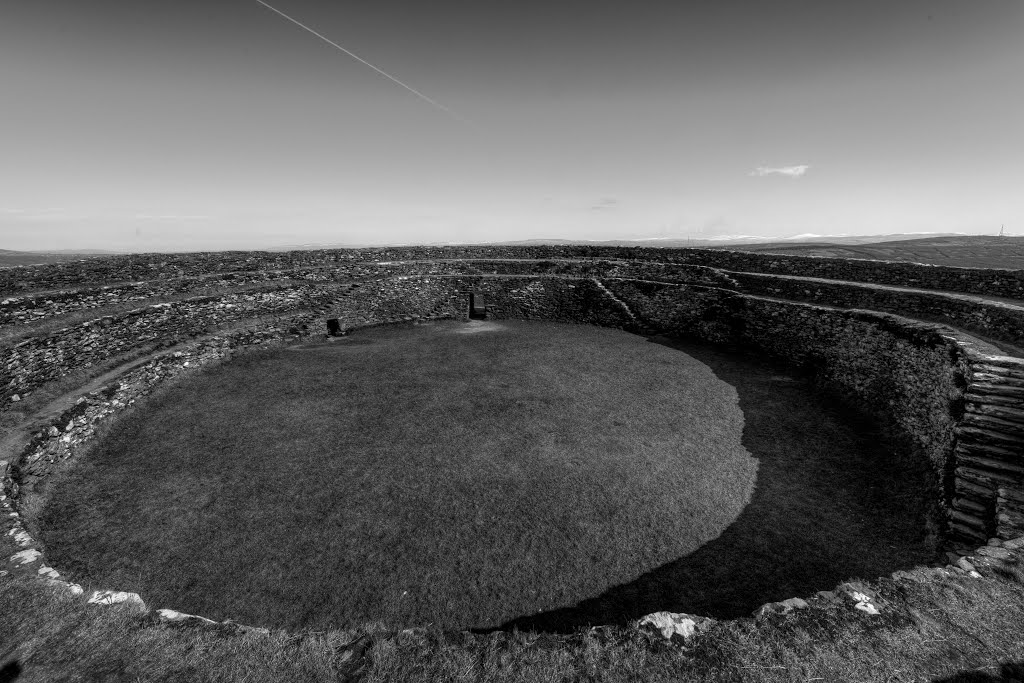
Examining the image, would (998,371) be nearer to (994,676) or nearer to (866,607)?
(866,607)

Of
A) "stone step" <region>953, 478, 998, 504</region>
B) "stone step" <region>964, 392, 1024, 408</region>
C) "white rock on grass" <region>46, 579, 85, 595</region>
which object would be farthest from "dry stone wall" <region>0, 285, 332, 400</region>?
"stone step" <region>964, 392, 1024, 408</region>

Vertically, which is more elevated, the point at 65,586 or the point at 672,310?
the point at 672,310

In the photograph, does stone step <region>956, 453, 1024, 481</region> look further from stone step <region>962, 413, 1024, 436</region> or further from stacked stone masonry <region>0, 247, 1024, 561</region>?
stone step <region>962, 413, 1024, 436</region>

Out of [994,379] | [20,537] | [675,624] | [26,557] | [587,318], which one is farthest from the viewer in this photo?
[587,318]

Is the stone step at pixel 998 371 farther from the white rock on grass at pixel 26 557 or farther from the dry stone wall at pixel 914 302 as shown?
the white rock on grass at pixel 26 557

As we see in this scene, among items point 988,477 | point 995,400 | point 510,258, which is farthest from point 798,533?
point 510,258

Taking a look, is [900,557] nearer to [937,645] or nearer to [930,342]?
[937,645]
